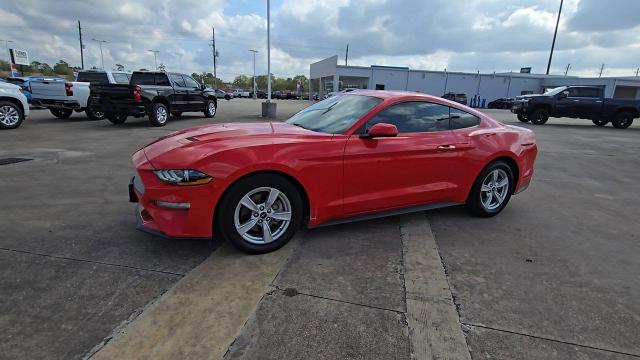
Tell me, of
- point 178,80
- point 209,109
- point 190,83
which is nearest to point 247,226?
point 178,80

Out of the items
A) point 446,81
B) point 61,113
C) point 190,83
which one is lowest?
point 61,113

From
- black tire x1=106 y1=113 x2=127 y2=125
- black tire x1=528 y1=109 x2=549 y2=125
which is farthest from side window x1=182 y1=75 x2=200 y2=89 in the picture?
black tire x1=528 y1=109 x2=549 y2=125

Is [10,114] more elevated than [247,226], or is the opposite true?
[10,114]

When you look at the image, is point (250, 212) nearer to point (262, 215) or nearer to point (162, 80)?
point (262, 215)

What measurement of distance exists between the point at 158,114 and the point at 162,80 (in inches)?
53.8

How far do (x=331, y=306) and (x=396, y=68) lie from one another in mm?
51422

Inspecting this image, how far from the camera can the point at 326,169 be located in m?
3.43

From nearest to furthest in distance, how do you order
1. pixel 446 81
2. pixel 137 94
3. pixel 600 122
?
1. pixel 137 94
2. pixel 600 122
3. pixel 446 81

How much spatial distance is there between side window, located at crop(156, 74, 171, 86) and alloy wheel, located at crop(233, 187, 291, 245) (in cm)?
1140

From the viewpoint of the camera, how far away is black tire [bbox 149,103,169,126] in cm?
1243

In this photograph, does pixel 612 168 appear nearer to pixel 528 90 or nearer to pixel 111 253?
pixel 111 253

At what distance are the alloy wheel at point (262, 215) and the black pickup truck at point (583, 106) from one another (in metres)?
18.8

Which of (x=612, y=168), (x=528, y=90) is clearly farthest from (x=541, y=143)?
(x=528, y=90)

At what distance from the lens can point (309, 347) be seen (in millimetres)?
2238
